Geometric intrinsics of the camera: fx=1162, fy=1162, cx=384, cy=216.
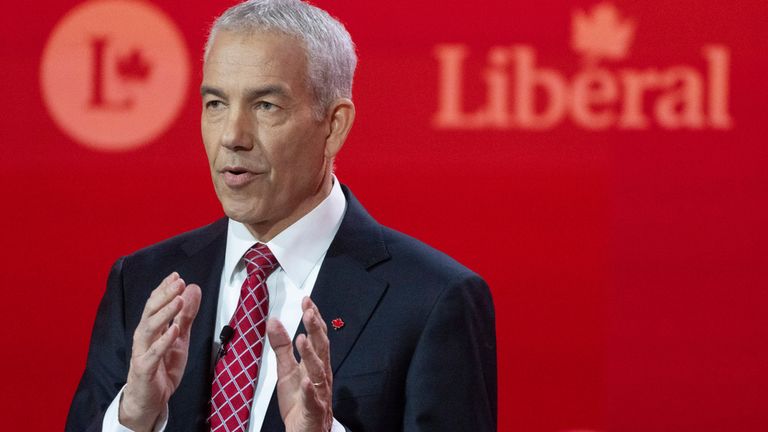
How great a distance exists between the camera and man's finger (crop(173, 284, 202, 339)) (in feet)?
5.71

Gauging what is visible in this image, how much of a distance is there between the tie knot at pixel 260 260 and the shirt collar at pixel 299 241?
0.03ft

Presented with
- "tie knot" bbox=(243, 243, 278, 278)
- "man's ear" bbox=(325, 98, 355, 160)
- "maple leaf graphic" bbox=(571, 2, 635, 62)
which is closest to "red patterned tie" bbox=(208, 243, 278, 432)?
"tie knot" bbox=(243, 243, 278, 278)

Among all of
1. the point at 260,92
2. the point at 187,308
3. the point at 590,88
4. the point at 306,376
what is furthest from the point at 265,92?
the point at 590,88

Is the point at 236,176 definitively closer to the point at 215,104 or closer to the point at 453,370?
the point at 215,104

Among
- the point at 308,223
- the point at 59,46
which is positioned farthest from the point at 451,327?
the point at 59,46

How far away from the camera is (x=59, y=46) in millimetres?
3111

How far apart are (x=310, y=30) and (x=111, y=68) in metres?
1.30

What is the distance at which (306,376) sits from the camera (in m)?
1.66

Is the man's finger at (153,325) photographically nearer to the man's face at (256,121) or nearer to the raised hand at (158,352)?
the raised hand at (158,352)

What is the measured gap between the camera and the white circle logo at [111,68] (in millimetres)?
3107

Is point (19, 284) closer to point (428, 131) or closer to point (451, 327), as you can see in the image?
point (428, 131)

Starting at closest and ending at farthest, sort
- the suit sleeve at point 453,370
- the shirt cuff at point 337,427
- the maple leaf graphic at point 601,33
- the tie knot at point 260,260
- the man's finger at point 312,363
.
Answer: the man's finger at point 312,363
the shirt cuff at point 337,427
the suit sleeve at point 453,370
the tie knot at point 260,260
the maple leaf graphic at point 601,33

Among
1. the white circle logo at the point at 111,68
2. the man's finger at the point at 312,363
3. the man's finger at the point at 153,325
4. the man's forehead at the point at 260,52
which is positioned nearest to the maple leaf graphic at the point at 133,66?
the white circle logo at the point at 111,68

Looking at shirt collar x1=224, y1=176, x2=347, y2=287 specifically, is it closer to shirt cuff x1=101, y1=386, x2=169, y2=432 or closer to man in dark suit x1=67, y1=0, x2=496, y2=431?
man in dark suit x1=67, y1=0, x2=496, y2=431
